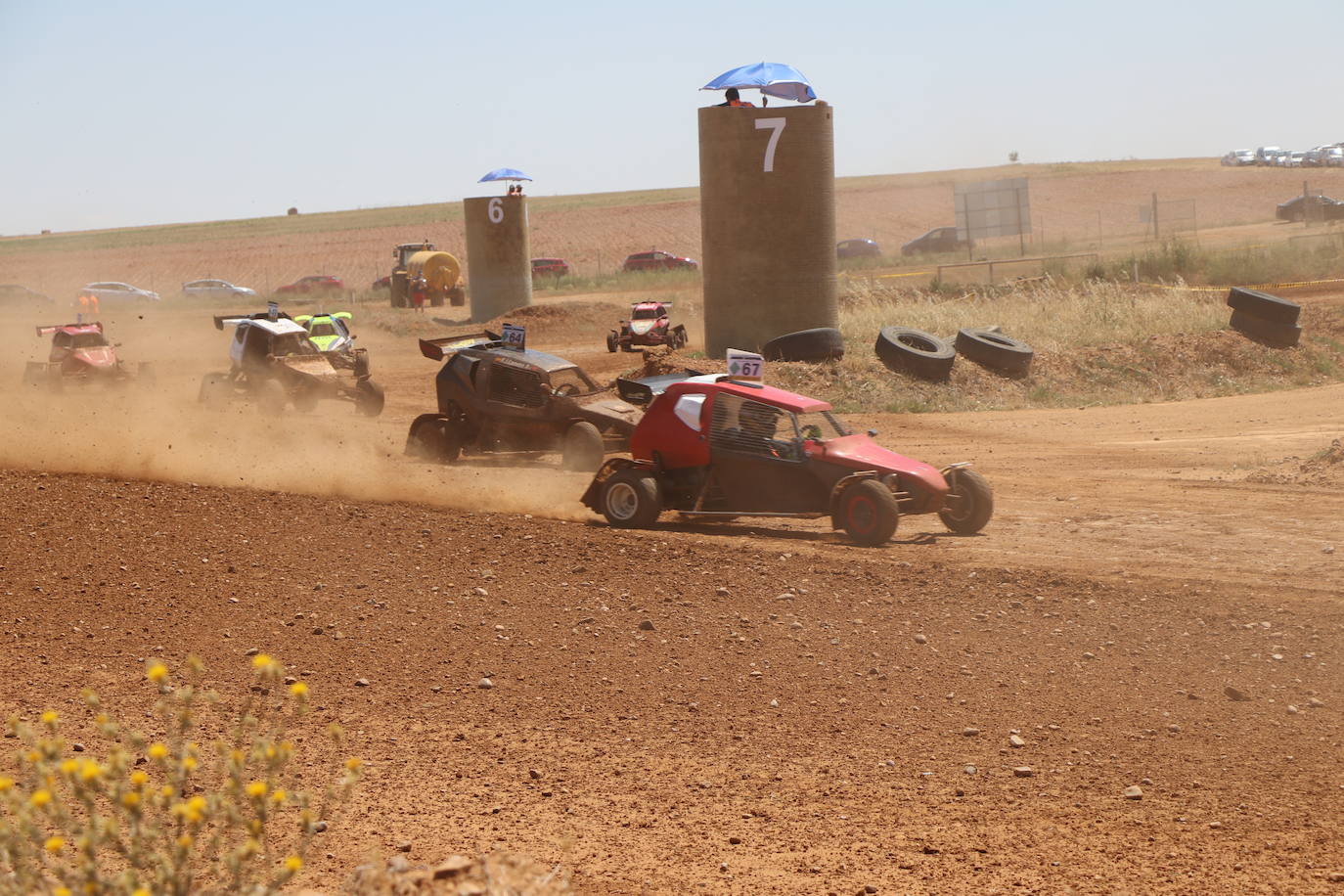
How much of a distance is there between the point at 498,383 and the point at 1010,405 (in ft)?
28.8

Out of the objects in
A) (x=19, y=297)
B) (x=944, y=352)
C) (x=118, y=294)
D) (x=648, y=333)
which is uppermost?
(x=118, y=294)

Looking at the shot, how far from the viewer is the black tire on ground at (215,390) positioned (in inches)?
826

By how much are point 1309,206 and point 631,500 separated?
57066 mm

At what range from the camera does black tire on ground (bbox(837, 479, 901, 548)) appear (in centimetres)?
1061

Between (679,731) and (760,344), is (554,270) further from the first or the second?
(679,731)

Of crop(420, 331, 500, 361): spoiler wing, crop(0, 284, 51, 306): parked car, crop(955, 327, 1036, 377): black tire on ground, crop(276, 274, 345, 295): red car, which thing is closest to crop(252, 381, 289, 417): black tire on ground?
crop(420, 331, 500, 361): spoiler wing

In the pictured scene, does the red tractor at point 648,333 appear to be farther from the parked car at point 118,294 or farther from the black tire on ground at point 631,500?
the parked car at point 118,294

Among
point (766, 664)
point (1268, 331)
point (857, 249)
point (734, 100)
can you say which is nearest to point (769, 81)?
point (734, 100)

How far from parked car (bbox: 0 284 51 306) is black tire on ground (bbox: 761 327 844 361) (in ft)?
138

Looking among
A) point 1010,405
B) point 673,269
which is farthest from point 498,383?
point 673,269

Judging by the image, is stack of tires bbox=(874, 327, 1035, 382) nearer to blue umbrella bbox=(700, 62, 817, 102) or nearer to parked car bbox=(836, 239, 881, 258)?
blue umbrella bbox=(700, 62, 817, 102)

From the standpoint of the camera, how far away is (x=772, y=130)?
73.3ft

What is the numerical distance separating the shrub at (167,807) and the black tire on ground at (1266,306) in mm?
20359

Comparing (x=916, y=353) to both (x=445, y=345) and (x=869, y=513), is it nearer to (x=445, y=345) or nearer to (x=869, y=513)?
(x=445, y=345)
